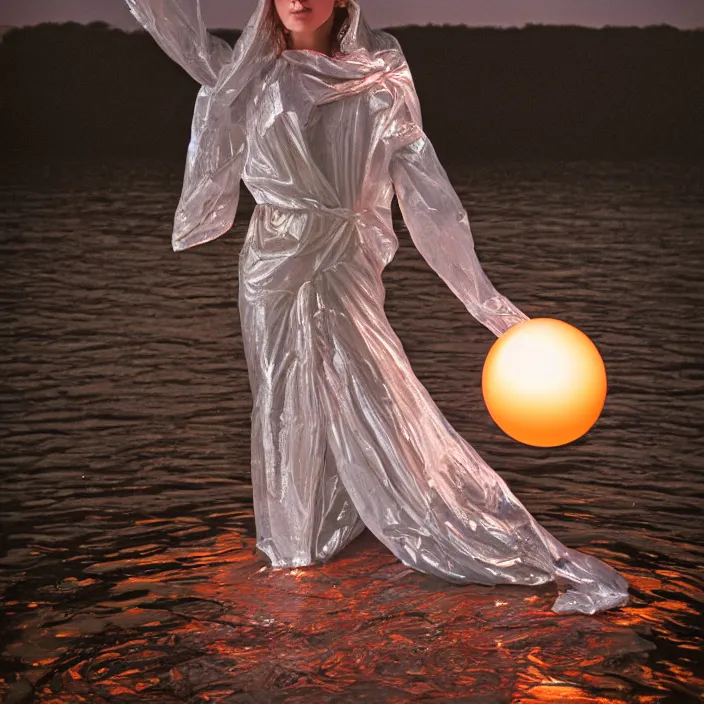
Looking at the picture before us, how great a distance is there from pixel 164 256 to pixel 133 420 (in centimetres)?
399

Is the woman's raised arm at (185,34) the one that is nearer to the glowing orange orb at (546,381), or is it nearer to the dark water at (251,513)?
the glowing orange orb at (546,381)

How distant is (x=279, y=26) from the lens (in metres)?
3.63

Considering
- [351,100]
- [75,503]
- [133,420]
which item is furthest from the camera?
[133,420]

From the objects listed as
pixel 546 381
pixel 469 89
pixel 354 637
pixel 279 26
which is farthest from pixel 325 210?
pixel 469 89

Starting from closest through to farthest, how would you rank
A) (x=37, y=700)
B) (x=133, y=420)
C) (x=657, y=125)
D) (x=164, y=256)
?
(x=37, y=700) → (x=133, y=420) → (x=164, y=256) → (x=657, y=125)

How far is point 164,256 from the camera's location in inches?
367

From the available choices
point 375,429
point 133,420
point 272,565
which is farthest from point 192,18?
point 133,420

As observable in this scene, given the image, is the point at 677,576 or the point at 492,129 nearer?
the point at 677,576

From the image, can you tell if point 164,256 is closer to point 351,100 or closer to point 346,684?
point 351,100

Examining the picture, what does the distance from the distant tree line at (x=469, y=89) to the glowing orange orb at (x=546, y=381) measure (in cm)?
1521

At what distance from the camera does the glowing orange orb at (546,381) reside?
3.41 meters

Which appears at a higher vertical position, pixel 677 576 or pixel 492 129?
pixel 492 129

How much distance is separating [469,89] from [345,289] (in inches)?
654

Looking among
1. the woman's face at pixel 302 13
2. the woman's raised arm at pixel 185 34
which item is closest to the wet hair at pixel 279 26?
the woman's face at pixel 302 13
